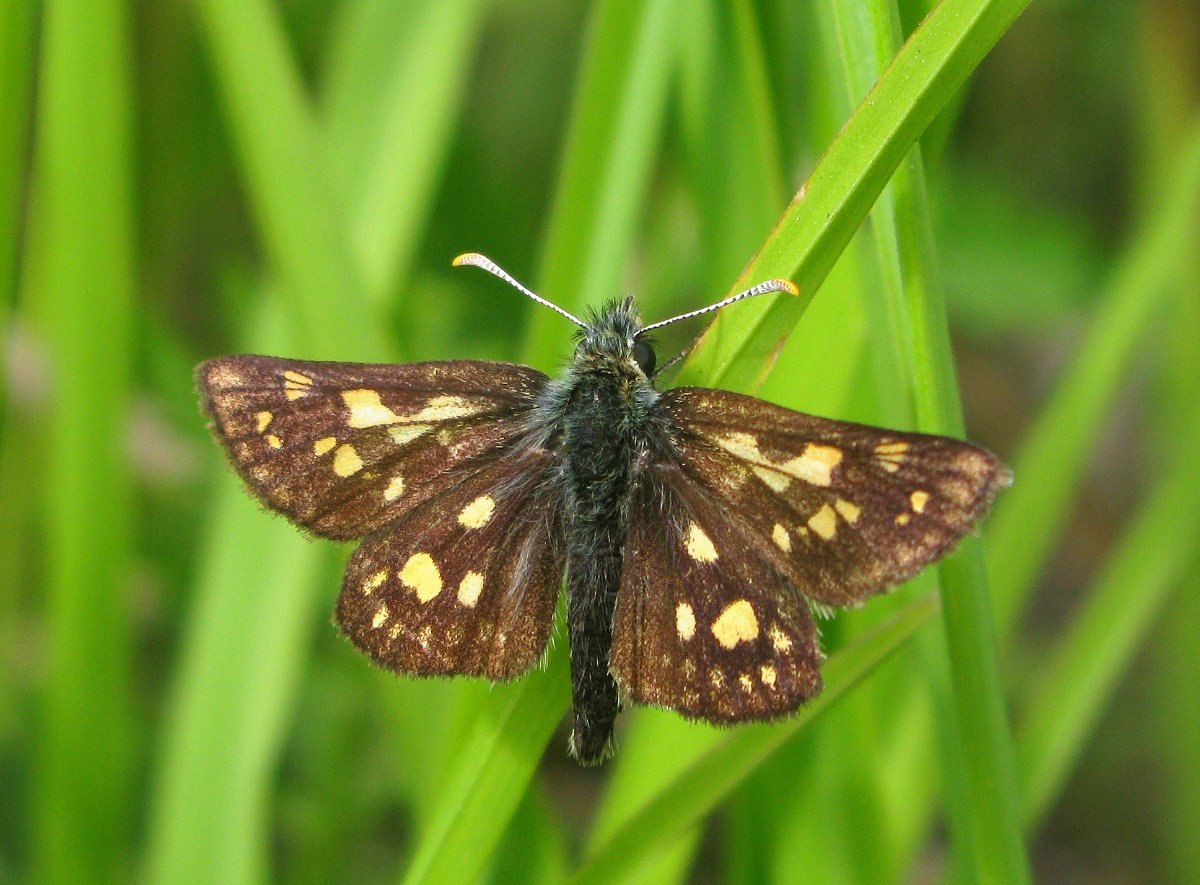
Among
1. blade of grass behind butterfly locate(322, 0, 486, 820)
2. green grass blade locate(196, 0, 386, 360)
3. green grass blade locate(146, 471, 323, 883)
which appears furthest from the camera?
blade of grass behind butterfly locate(322, 0, 486, 820)

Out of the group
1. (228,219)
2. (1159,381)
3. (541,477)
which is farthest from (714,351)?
(228,219)

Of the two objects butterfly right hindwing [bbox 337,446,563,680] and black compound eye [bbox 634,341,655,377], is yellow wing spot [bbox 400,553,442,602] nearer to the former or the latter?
butterfly right hindwing [bbox 337,446,563,680]

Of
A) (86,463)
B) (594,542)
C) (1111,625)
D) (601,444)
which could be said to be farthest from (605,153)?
(1111,625)

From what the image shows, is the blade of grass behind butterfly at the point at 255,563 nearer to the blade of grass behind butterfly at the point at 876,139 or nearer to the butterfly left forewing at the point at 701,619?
the butterfly left forewing at the point at 701,619

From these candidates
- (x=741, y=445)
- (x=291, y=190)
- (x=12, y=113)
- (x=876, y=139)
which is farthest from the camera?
(x=291, y=190)

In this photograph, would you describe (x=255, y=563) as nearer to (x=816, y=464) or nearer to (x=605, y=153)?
(x=605, y=153)

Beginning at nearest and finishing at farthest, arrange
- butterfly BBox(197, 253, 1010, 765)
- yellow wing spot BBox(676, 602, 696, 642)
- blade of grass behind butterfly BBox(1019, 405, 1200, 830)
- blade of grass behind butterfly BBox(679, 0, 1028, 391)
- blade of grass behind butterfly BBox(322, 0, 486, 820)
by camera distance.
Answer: blade of grass behind butterfly BBox(679, 0, 1028, 391) < butterfly BBox(197, 253, 1010, 765) < yellow wing spot BBox(676, 602, 696, 642) < blade of grass behind butterfly BBox(1019, 405, 1200, 830) < blade of grass behind butterfly BBox(322, 0, 486, 820)

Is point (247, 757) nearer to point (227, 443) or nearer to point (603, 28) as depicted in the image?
point (227, 443)

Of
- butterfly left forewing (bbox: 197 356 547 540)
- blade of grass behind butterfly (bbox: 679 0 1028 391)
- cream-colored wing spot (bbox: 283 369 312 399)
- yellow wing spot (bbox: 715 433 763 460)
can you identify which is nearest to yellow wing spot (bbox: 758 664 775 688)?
yellow wing spot (bbox: 715 433 763 460)
